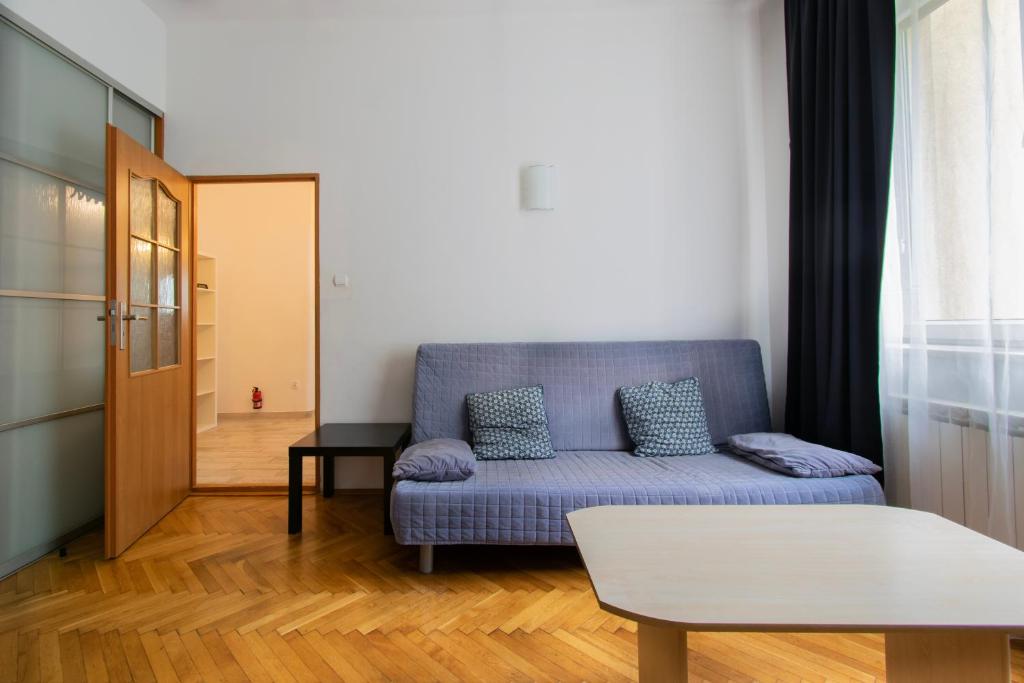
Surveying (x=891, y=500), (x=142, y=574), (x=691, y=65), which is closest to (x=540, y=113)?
(x=691, y=65)

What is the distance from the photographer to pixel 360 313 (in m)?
2.83

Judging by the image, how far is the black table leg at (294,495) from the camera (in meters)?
2.31

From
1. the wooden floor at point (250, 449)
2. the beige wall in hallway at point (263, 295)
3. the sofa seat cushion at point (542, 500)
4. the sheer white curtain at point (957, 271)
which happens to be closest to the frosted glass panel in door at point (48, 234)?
the wooden floor at point (250, 449)

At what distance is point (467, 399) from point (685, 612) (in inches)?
72.5

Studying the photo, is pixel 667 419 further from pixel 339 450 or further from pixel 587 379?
pixel 339 450

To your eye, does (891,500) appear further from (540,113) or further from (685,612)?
(540,113)

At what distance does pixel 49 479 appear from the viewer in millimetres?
2125

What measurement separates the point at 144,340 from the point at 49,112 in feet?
3.51

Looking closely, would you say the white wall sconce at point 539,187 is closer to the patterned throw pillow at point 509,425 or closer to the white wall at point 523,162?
the white wall at point 523,162

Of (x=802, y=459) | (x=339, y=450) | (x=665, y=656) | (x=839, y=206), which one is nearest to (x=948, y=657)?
(x=665, y=656)

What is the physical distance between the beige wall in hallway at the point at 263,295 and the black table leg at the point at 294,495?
3197mm

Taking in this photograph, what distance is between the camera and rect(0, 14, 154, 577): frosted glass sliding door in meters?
1.95

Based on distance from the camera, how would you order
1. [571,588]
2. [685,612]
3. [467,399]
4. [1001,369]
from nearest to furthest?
[685,612]
[1001,369]
[571,588]
[467,399]

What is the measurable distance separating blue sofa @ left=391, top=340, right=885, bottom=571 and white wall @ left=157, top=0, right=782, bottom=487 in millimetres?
239
